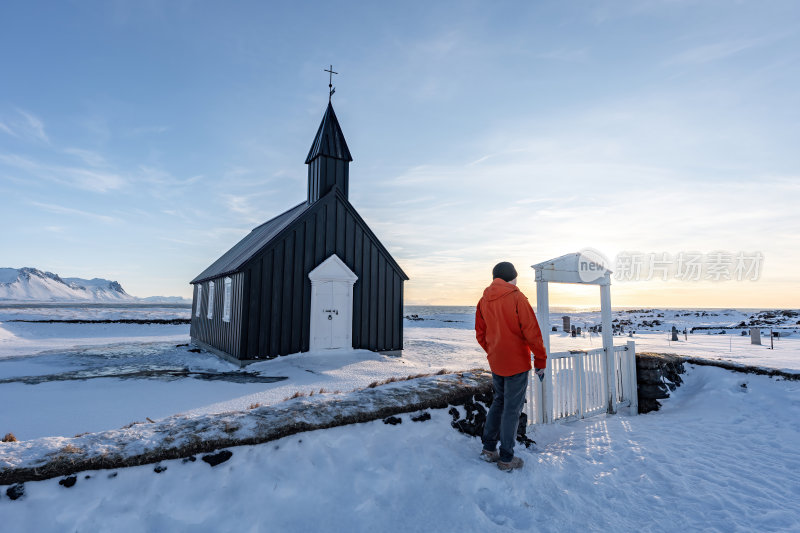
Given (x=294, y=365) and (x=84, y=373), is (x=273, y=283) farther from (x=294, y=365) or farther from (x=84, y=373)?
(x=84, y=373)

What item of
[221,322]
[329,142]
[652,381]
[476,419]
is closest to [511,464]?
[476,419]

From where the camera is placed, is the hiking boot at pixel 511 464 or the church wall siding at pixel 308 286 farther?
the church wall siding at pixel 308 286

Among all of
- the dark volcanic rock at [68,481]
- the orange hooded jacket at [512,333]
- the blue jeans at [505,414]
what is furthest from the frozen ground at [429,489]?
the orange hooded jacket at [512,333]

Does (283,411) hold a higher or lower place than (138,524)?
higher

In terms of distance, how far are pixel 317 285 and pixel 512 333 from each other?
369 inches

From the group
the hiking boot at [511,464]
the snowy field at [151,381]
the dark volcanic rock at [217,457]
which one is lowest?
the snowy field at [151,381]

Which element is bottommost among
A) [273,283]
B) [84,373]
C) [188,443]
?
[84,373]

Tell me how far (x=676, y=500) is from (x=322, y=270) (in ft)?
35.2

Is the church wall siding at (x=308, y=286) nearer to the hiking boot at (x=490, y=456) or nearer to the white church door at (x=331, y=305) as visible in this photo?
Result: the white church door at (x=331, y=305)

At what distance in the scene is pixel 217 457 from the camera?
354cm

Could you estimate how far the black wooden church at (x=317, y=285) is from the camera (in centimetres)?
1202

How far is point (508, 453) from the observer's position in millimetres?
4430

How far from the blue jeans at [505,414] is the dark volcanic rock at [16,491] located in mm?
4191

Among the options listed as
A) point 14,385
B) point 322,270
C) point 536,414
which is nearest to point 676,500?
point 536,414
